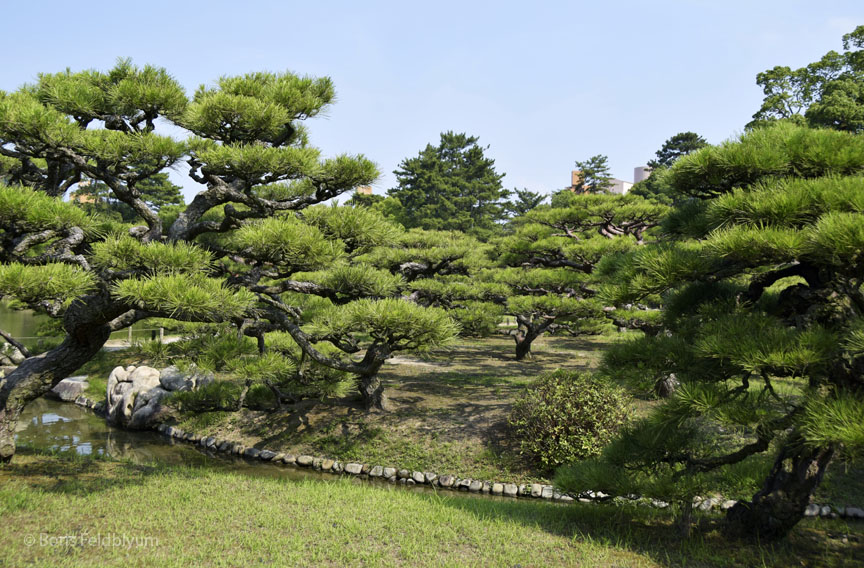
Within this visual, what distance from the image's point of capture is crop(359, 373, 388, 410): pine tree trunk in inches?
326

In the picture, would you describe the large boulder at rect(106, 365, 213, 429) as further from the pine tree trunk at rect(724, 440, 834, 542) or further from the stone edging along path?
the pine tree trunk at rect(724, 440, 834, 542)

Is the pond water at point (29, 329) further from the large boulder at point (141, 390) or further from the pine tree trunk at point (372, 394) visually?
the pine tree trunk at point (372, 394)

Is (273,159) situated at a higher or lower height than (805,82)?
lower

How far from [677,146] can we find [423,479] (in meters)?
32.4

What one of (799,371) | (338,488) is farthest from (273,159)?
(799,371)

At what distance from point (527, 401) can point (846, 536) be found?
385cm

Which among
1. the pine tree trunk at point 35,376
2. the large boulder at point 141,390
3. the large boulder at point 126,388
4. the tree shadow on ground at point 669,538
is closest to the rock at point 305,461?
the large boulder at point 141,390

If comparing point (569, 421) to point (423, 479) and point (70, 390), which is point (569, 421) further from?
point (70, 390)

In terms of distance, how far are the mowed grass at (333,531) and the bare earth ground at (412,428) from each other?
199 cm

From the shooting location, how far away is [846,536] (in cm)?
379

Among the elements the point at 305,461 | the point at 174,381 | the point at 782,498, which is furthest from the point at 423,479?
the point at 174,381

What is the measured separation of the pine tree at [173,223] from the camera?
424cm

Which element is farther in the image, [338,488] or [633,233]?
[633,233]

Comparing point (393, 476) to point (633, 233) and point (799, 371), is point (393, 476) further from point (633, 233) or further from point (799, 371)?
point (633, 233)
